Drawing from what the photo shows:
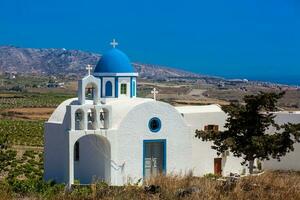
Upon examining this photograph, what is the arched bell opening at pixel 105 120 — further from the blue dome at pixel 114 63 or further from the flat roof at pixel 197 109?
the flat roof at pixel 197 109

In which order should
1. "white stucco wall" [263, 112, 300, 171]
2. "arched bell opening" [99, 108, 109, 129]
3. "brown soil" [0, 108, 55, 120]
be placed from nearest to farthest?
"arched bell opening" [99, 108, 109, 129] < "white stucco wall" [263, 112, 300, 171] < "brown soil" [0, 108, 55, 120]

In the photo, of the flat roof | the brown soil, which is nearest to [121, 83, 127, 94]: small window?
the flat roof

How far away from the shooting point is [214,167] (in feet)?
88.5

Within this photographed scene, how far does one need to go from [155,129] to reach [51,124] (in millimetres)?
3893

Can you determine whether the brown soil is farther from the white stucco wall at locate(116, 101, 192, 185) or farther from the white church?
the white stucco wall at locate(116, 101, 192, 185)

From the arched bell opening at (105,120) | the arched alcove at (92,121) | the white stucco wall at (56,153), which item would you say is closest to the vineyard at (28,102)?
the white stucco wall at (56,153)

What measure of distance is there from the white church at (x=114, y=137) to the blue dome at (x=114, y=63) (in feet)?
0.21

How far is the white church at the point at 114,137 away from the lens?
2258 centimetres

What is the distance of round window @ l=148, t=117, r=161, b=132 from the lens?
23594 millimetres

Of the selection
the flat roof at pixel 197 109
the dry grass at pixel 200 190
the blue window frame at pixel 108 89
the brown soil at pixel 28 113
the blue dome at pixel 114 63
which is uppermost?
the brown soil at pixel 28 113

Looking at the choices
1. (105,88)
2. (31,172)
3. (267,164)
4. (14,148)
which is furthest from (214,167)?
(14,148)

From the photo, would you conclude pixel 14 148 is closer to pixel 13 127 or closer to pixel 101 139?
pixel 13 127

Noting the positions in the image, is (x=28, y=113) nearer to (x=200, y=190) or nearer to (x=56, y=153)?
(x=56, y=153)

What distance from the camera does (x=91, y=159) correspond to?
76.8 feet
